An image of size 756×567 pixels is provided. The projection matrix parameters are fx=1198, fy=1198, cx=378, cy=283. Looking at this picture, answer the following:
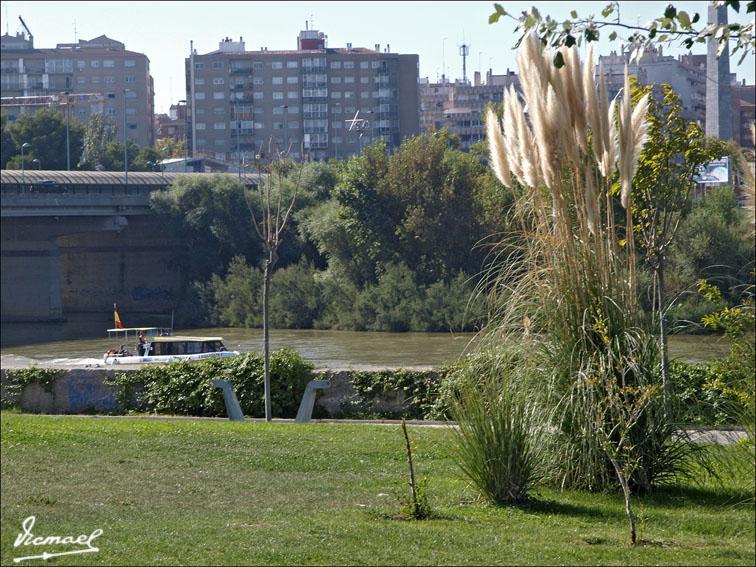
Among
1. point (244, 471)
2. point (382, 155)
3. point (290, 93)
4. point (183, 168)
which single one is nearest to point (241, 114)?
point (290, 93)

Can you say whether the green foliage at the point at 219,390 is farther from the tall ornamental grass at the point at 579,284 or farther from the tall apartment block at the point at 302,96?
the tall apartment block at the point at 302,96

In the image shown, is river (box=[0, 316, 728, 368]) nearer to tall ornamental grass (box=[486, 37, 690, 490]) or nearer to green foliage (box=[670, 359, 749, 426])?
green foliage (box=[670, 359, 749, 426])

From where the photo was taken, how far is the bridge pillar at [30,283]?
2357 inches

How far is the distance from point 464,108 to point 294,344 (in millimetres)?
91446

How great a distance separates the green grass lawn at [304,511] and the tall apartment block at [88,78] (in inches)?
4540

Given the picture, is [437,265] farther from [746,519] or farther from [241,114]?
[241,114]

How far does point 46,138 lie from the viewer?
285 ft

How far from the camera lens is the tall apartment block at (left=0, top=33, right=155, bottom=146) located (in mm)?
124938

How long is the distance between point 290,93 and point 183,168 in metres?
28.4

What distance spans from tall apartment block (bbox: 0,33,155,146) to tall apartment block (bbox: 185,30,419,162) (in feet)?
18.1

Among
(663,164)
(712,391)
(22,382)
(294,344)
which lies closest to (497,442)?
(712,391)

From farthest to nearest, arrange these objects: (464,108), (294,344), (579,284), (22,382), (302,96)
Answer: (464,108)
(302,96)
(294,344)
(22,382)
(579,284)

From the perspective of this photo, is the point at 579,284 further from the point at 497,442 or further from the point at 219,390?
the point at 219,390

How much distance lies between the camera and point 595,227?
9266 mm
